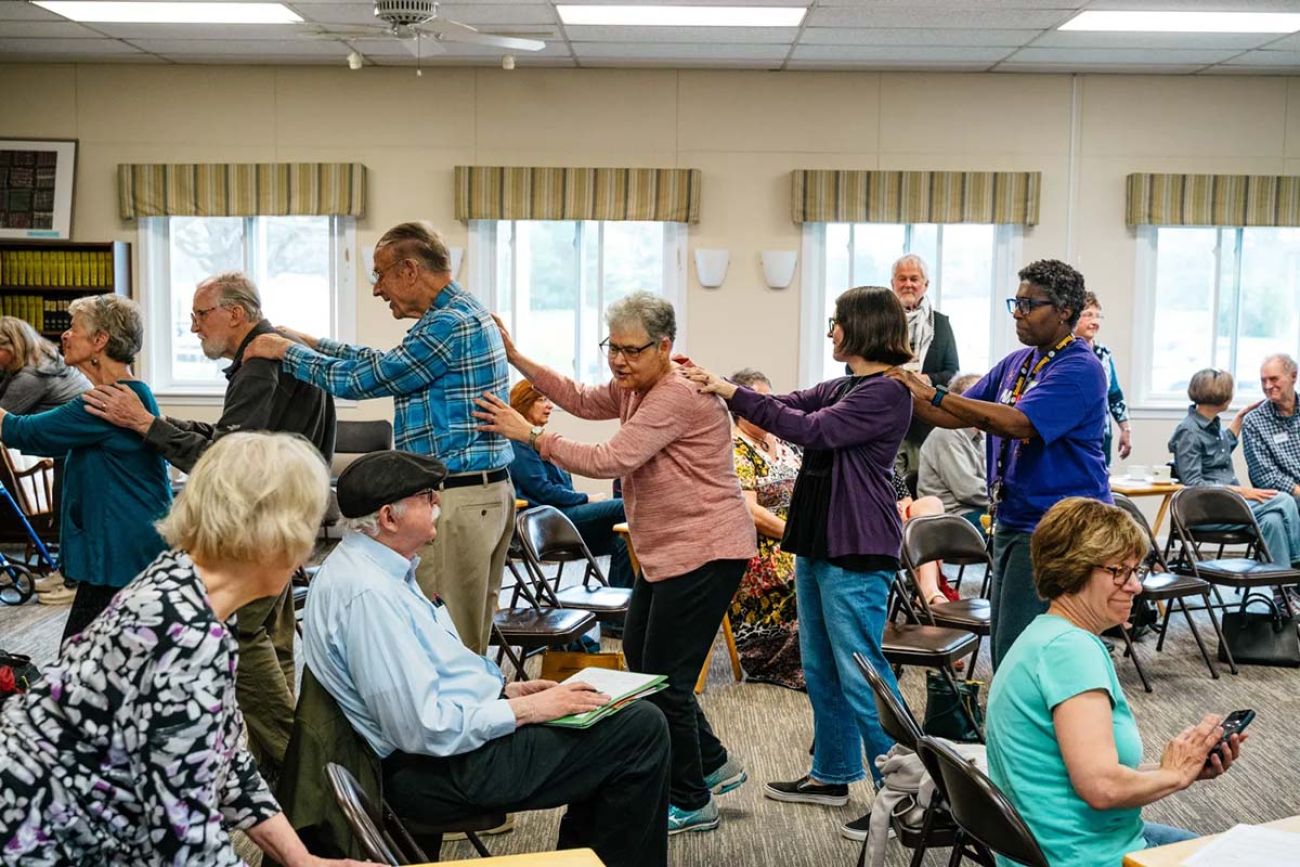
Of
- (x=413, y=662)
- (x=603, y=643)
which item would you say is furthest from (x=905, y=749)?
(x=603, y=643)

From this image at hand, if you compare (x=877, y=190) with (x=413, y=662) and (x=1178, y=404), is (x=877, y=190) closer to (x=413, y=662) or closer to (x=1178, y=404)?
(x=1178, y=404)

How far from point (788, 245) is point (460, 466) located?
5.57 metres

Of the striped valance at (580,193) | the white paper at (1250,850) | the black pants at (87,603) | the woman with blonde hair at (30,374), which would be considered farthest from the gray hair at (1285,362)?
the woman with blonde hair at (30,374)

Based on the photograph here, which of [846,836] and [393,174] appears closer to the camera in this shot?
[846,836]

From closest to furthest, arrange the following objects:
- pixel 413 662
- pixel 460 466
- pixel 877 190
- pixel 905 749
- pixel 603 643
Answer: pixel 413 662, pixel 905 749, pixel 460 466, pixel 603 643, pixel 877 190

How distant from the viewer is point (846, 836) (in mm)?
3502

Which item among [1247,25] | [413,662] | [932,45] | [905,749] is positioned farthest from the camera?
[932,45]

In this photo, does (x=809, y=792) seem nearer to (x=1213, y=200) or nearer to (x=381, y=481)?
(x=381, y=481)

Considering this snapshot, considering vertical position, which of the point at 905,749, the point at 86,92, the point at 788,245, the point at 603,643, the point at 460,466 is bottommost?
the point at 603,643

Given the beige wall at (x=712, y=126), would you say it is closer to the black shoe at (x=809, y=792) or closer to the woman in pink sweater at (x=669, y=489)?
the black shoe at (x=809, y=792)

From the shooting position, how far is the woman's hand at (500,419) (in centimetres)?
329

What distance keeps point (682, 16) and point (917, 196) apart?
2.28 meters

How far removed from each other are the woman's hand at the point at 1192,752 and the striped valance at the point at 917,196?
655 cm

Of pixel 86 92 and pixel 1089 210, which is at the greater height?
pixel 86 92
